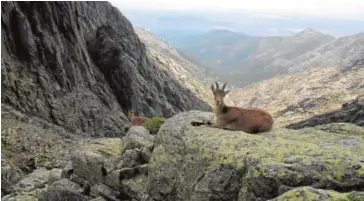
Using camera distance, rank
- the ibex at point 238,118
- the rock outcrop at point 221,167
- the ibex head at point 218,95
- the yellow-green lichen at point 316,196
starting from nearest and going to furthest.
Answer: the yellow-green lichen at point 316,196 → the rock outcrop at point 221,167 → the ibex at point 238,118 → the ibex head at point 218,95

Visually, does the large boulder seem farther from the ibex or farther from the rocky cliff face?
the rocky cliff face

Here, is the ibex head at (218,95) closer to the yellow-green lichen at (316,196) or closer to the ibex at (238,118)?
the ibex at (238,118)

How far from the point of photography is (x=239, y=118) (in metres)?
20.6

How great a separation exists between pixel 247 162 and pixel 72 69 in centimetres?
6200

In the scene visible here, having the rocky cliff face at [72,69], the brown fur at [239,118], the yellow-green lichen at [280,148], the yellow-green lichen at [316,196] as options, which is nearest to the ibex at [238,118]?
the brown fur at [239,118]

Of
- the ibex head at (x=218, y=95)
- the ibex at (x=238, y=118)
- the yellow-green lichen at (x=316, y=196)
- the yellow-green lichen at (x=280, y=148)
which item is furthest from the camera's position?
the ibex head at (x=218, y=95)

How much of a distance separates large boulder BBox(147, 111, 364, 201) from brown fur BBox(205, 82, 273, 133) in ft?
1.80

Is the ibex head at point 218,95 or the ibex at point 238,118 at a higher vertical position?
the ibex head at point 218,95

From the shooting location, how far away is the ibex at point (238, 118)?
66.9ft

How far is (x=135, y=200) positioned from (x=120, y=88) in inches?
2671

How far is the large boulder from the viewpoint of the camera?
1544cm

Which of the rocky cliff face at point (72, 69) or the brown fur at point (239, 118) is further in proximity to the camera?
the rocky cliff face at point (72, 69)

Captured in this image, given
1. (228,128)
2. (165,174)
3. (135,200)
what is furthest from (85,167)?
(228,128)

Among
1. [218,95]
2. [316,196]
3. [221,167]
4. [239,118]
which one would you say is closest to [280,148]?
[221,167]
